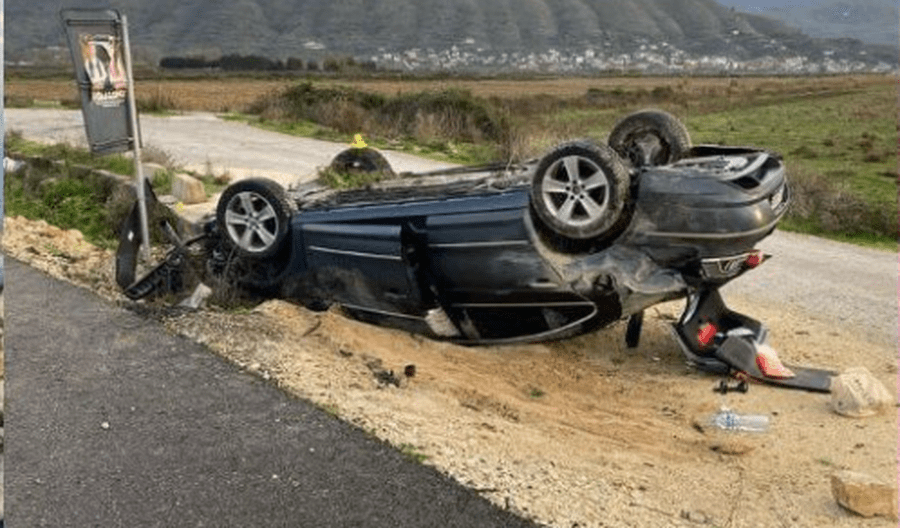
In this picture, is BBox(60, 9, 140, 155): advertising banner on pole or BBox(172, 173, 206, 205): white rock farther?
BBox(172, 173, 206, 205): white rock

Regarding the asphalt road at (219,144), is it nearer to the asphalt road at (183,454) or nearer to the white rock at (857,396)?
the asphalt road at (183,454)

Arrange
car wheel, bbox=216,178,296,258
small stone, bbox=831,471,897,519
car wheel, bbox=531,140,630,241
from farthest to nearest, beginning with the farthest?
car wheel, bbox=216,178,296,258, car wheel, bbox=531,140,630,241, small stone, bbox=831,471,897,519

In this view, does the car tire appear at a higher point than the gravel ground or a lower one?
higher

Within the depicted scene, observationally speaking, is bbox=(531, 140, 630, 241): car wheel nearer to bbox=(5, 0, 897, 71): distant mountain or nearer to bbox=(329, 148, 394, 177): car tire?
bbox=(329, 148, 394, 177): car tire

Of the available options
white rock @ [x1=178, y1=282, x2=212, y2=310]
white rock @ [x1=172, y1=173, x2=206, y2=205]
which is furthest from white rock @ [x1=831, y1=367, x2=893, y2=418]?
white rock @ [x1=172, y1=173, x2=206, y2=205]

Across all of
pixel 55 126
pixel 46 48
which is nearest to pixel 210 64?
pixel 46 48

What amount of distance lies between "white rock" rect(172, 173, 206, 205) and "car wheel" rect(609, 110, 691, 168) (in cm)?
713

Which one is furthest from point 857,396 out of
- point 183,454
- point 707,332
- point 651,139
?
point 183,454

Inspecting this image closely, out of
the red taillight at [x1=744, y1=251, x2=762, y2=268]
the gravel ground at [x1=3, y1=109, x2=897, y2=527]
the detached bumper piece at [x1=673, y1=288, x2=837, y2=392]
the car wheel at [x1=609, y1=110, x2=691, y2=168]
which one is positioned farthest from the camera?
the car wheel at [x1=609, y1=110, x2=691, y2=168]

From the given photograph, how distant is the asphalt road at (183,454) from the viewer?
448 centimetres

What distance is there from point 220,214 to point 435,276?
2078 millimetres

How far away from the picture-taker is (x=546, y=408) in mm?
6402

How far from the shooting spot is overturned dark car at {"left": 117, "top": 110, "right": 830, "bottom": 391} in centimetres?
623

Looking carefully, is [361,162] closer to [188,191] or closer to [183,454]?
[188,191]
